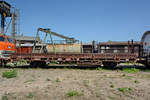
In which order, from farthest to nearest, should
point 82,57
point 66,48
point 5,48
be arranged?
point 66,48 → point 5,48 → point 82,57

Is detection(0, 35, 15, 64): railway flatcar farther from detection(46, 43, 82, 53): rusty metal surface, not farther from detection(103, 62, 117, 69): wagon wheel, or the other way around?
detection(103, 62, 117, 69): wagon wheel

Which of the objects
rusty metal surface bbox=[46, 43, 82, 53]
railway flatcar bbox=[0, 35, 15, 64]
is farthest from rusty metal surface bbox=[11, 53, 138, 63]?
rusty metal surface bbox=[46, 43, 82, 53]

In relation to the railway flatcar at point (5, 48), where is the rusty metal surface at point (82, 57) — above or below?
below

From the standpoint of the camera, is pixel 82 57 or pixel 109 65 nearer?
pixel 82 57

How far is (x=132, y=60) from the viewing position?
11.5 meters

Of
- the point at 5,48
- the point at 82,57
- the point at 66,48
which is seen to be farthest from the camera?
the point at 66,48

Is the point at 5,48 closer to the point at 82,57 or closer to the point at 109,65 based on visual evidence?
the point at 82,57

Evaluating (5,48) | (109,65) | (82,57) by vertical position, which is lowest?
(109,65)

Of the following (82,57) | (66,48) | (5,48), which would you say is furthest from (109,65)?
(5,48)

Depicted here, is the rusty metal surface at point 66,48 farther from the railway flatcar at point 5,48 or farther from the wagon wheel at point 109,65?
the railway flatcar at point 5,48

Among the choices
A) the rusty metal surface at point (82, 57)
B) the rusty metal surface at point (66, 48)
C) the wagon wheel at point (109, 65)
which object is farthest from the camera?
the rusty metal surface at point (66, 48)

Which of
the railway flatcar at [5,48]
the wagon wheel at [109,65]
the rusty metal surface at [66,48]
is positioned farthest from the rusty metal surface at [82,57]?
the rusty metal surface at [66,48]

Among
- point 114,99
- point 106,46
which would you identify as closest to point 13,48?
point 114,99

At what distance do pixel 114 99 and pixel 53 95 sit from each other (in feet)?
7.65
